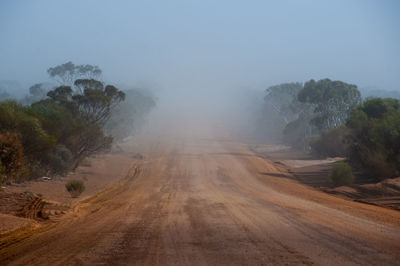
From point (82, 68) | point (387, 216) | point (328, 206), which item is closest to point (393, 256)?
point (387, 216)

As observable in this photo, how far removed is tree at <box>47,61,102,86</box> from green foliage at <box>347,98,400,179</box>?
58.1m

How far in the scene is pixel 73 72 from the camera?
73062 millimetres

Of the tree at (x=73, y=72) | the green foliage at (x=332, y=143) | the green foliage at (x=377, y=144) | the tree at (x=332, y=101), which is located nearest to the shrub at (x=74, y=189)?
the green foliage at (x=377, y=144)

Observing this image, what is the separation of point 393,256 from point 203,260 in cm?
355

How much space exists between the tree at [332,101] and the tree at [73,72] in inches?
1835

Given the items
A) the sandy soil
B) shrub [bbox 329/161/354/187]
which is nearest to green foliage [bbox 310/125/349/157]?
shrub [bbox 329/161/354/187]

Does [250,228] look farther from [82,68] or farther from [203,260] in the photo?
[82,68]

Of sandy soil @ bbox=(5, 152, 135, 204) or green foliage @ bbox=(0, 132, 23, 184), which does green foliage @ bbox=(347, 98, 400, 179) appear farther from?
green foliage @ bbox=(0, 132, 23, 184)

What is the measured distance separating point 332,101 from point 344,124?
6.87m

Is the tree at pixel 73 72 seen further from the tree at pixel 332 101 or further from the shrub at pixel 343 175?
the shrub at pixel 343 175

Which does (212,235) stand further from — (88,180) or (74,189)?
(88,180)

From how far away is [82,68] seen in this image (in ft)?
229

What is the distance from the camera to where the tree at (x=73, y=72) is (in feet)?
231

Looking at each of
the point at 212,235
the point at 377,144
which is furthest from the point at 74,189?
the point at 377,144
